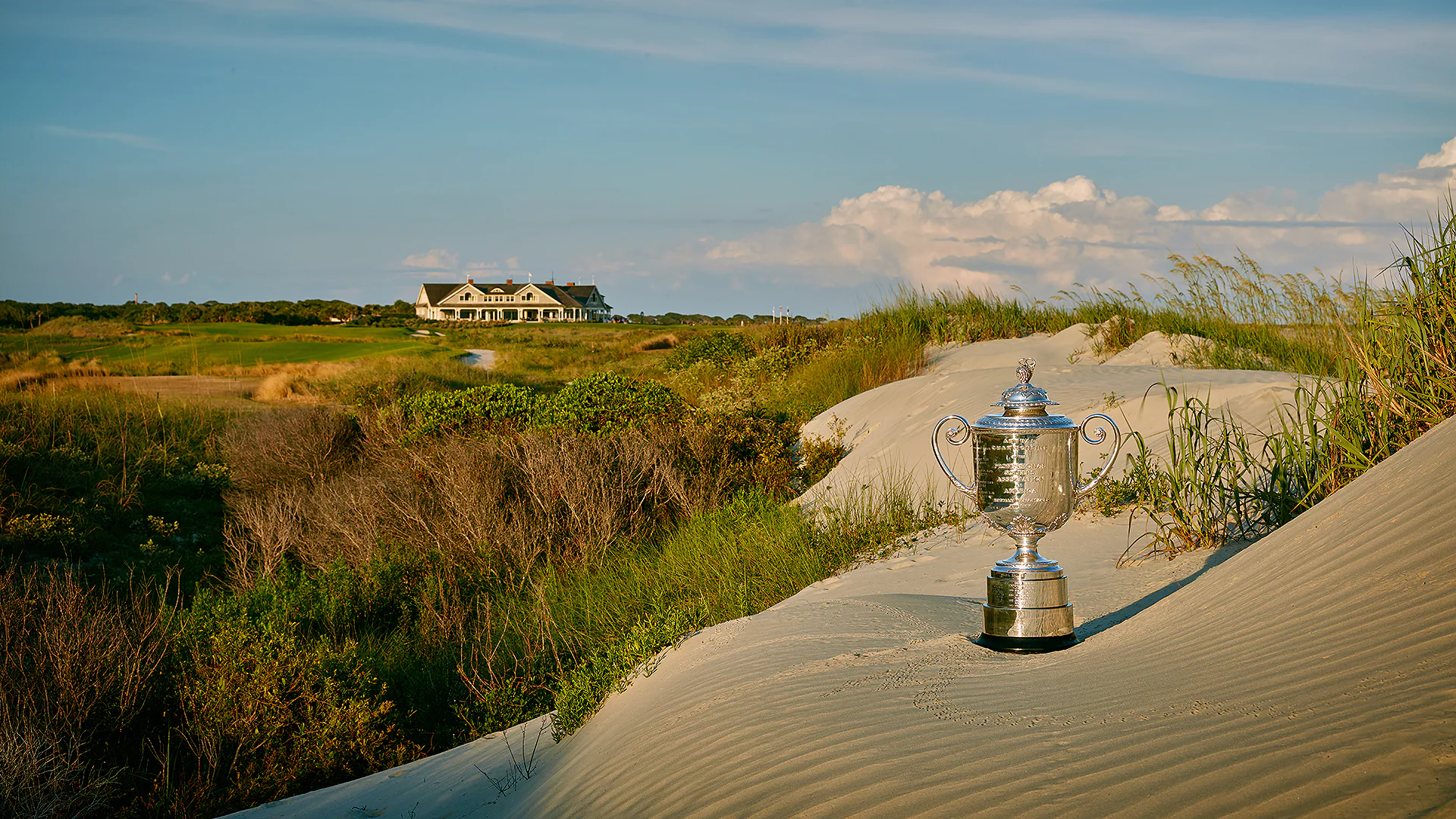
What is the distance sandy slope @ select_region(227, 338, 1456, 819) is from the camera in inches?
98.4

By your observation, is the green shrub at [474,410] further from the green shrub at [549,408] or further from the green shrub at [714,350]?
Result: the green shrub at [714,350]

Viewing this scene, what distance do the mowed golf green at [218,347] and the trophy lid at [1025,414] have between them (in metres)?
20.9

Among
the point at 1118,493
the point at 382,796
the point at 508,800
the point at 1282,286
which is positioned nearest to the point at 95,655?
the point at 382,796

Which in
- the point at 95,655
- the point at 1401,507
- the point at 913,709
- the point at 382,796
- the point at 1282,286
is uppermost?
the point at 1282,286

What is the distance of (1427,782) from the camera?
215 centimetres

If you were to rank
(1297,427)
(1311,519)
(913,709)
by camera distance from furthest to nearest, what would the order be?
(1297,427)
(1311,519)
(913,709)

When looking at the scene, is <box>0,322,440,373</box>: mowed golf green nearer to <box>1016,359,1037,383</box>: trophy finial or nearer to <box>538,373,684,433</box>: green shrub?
<box>538,373,684,433</box>: green shrub

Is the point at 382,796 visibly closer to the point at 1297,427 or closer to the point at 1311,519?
the point at 1311,519

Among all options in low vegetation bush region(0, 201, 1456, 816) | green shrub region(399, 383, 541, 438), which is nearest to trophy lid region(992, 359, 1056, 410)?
low vegetation bush region(0, 201, 1456, 816)

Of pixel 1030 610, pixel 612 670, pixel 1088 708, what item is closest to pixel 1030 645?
pixel 1030 610

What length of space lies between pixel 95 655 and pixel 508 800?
3.04 meters

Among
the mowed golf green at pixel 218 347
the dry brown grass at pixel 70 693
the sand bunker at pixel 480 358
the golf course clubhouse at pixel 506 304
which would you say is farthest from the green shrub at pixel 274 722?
the golf course clubhouse at pixel 506 304

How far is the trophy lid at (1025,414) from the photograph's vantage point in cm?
480

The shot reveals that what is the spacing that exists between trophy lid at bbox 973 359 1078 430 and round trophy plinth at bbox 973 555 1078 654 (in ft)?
2.24
